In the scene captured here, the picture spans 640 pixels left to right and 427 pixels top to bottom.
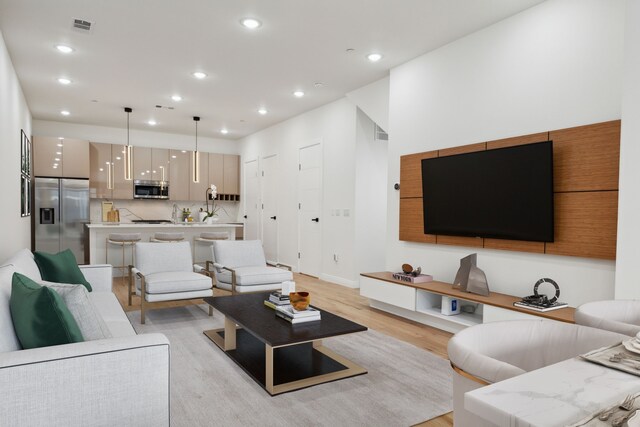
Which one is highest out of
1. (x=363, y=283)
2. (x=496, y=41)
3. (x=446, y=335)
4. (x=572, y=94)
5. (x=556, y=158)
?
(x=496, y=41)

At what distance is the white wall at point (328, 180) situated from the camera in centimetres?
614

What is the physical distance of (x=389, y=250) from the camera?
5.10 m

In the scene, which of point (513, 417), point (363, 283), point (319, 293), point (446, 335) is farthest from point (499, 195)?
point (513, 417)

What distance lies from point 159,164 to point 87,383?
808cm

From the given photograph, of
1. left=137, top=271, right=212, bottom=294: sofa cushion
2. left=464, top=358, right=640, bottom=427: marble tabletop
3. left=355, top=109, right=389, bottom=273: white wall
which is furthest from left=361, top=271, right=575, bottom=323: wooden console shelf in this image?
left=464, top=358, right=640, bottom=427: marble tabletop

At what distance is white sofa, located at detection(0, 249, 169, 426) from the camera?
1418mm

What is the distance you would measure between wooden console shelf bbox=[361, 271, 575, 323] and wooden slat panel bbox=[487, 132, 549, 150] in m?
1.32

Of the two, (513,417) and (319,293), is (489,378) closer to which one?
(513,417)

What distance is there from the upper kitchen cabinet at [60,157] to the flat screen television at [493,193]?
6.55 m

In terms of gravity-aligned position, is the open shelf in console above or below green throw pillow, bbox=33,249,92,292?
below

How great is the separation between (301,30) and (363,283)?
9.06 ft

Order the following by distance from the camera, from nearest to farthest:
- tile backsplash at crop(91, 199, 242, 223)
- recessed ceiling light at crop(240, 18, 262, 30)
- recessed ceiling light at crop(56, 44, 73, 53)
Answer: recessed ceiling light at crop(240, 18, 262, 30)
recessed ceiling light at crop(56, 44, 73, 53)
tile backsplash at crop(91, 199, 242, 223)

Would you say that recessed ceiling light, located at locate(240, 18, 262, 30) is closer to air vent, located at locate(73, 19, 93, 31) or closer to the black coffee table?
air vent, located at locate(73, 19, 93, 31)

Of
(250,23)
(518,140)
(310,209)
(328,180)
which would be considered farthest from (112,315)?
(310,209)
